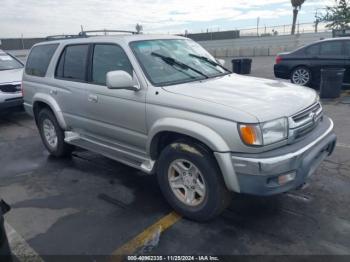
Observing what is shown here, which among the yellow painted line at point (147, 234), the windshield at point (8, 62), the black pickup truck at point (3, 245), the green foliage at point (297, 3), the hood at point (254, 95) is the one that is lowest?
the yellow painted line at point (147, 234)

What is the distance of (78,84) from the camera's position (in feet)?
14.9

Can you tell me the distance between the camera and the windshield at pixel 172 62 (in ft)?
12.4

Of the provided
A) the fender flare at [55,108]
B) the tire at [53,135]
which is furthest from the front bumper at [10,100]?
the fender flare at [55,108]

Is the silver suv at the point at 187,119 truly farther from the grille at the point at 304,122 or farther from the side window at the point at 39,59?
the side window at the point at 39,59

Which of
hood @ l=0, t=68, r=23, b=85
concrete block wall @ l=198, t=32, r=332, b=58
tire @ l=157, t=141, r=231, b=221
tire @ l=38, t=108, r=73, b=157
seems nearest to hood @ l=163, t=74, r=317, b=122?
tire @ l=157, t=141, r=231, b=221

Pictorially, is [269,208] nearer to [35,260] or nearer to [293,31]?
[35,260]

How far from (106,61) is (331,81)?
713 cm

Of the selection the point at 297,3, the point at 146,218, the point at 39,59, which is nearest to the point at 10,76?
the point at 39,59

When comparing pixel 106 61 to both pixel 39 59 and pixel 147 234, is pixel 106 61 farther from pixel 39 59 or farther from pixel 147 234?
pixel 147 234

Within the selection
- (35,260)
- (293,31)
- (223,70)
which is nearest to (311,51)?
(223,70)

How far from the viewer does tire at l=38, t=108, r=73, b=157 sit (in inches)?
207

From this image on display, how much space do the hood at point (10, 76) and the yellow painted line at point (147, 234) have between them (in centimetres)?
634

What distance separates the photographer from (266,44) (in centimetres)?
2873

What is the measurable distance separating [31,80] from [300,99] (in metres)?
4.36
